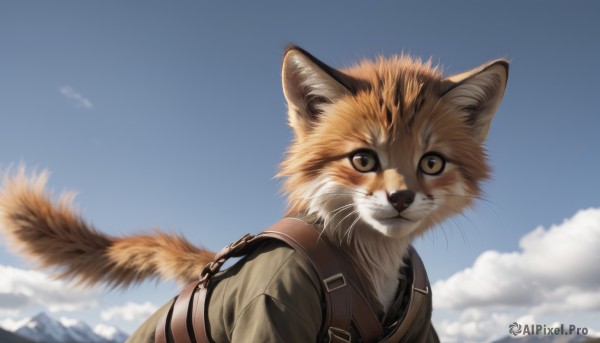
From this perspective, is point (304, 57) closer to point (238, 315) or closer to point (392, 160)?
point (392, 160)

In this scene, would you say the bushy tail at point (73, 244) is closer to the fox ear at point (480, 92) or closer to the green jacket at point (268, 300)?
the green jacket at point (268, 300)

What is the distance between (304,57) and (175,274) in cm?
190

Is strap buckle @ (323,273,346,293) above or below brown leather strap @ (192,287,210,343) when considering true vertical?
above

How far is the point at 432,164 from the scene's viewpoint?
9.57 ft

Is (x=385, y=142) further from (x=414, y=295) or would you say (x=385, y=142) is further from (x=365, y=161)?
(x=414, y=295)

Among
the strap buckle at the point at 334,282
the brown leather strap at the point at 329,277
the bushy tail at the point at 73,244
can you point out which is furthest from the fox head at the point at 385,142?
the bushy tail at the point at 73,244

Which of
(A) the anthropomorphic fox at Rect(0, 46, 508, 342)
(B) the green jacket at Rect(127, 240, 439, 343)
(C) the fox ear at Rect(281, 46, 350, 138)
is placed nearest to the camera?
(B) the green jacket at Rect(127, 240, 439, 343)

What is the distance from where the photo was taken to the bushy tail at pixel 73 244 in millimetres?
3992

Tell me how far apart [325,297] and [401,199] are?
2.25ft

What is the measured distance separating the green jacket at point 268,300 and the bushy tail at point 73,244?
886mm

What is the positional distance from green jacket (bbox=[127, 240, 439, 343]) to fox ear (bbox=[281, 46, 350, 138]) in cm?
77

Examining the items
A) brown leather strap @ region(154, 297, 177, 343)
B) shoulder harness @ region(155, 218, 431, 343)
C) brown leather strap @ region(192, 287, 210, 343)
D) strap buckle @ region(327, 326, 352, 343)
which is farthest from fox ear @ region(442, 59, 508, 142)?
brown leather strap @ region(154, 297, 177, 343)

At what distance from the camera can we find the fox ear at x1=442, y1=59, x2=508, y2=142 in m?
3.14

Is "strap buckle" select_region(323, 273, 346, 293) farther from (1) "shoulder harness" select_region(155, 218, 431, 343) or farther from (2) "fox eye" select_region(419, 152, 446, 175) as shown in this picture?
(2) "fox eye" select_region(419, 152, 446, 175)
